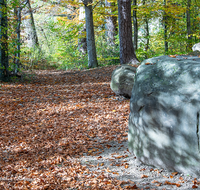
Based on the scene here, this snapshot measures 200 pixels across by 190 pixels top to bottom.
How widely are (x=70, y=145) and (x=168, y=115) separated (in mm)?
2013

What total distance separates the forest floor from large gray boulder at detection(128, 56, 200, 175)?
23 cm

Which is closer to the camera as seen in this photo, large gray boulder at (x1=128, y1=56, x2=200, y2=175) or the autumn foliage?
large gray boulder at (x1=128, y1=56, x2=200, y2=175)

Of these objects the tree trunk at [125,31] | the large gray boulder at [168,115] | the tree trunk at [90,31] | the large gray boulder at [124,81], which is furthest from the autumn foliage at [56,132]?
the tree trunk at [90,31]

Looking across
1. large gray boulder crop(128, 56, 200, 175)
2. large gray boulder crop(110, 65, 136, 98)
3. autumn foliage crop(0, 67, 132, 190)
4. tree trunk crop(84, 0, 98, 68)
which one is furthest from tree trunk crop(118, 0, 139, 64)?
large gray boulder crop(128, 56, 200, 175)

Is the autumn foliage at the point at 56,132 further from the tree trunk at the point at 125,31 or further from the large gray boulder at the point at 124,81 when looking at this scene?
the tree trunk at the point at 125,31

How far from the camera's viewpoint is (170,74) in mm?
2842

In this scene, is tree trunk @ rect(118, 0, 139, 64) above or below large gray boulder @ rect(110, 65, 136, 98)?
above

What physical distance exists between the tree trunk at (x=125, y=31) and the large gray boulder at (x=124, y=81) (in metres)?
3.31

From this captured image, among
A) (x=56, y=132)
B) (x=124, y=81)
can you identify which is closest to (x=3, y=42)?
(x=124, y=81)

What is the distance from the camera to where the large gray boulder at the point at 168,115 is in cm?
250

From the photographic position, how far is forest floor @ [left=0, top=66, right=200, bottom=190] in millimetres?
2707

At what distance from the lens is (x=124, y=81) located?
6.25m

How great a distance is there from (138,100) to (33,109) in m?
3.80

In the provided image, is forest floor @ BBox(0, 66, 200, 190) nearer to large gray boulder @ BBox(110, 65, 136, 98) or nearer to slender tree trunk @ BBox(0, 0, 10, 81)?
large gray boulder @ BBox(110, 65, 136, 98)
